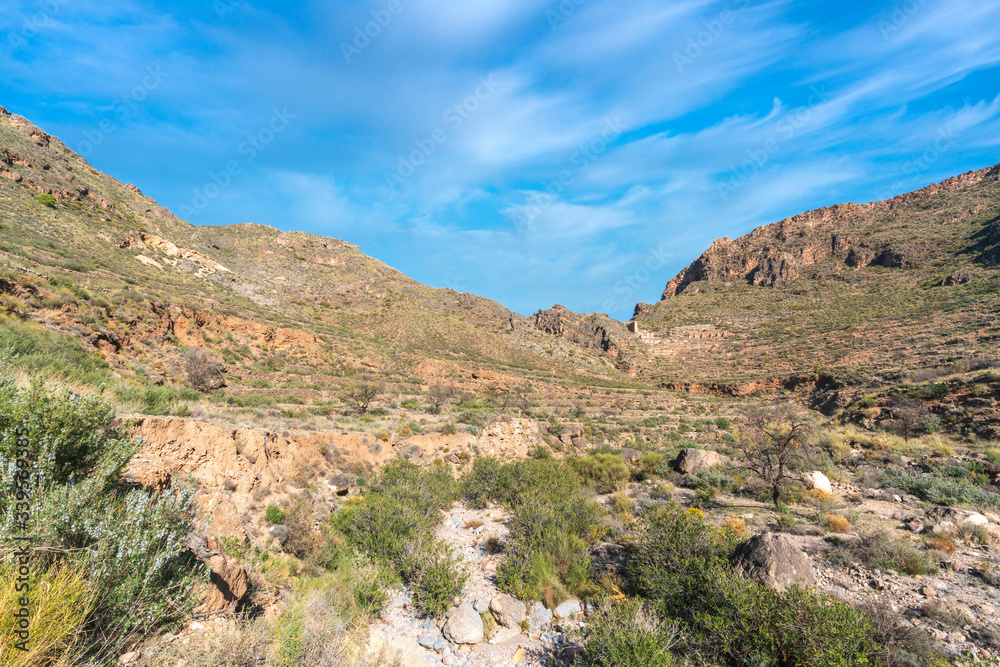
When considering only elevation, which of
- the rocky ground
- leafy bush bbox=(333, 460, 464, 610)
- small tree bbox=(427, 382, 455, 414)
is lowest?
the rocky ground

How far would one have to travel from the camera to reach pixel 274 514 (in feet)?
24.0

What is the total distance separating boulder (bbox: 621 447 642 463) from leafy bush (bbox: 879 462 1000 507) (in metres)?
6.97

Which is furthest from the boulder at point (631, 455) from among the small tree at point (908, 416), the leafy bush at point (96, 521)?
the leafy bush at point (96, 521)

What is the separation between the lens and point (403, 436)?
14133 mm

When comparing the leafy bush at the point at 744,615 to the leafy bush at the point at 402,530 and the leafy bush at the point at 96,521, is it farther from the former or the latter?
the leafy bush at the point at 96,521

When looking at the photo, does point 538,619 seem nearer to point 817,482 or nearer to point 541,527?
point 541,527

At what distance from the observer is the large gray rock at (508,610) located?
603 cm

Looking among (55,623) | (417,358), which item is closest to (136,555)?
(55,623)

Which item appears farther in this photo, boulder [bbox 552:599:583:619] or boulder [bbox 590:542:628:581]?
boulder [bbox 590:542:628:581]

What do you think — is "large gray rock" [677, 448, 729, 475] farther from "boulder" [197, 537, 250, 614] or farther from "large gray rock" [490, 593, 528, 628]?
"boulder" [197, 537, 250, 614]

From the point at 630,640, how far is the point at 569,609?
212 cm

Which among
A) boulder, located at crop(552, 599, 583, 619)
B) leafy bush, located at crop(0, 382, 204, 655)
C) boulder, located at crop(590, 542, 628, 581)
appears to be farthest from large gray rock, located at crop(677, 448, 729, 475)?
leafy bush, located at crop(0, 382, 204, 655)

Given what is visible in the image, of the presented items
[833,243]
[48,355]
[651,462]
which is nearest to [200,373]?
[48,355]

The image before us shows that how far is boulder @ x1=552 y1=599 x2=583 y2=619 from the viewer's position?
618 cm
